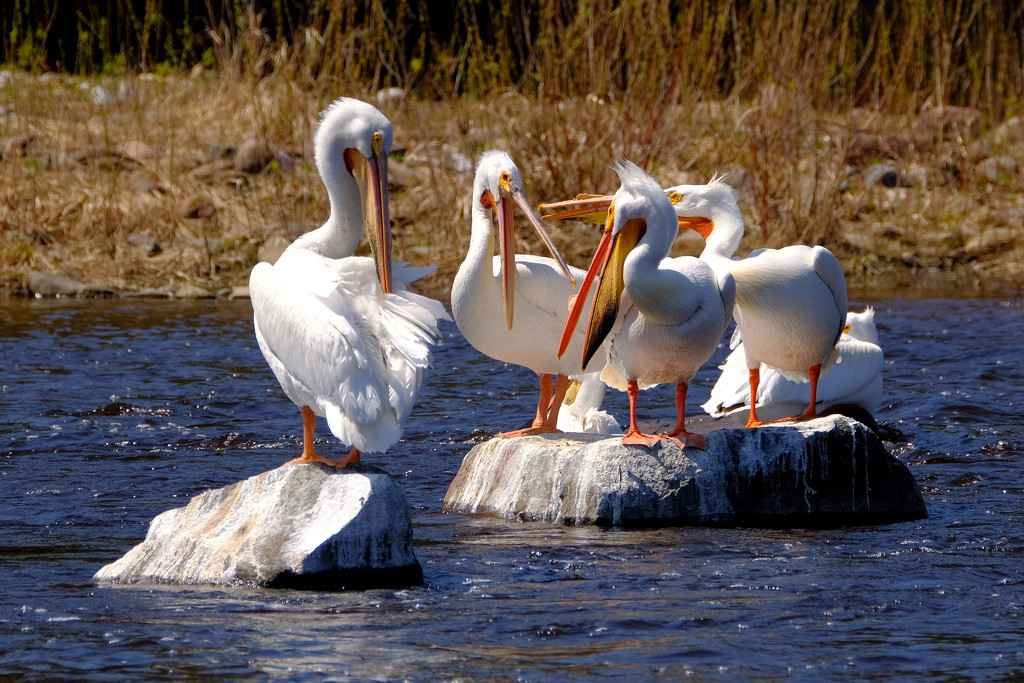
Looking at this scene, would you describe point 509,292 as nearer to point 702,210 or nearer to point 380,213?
point 380,213

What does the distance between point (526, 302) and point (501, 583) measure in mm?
1584

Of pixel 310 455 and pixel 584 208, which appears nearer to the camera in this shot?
pixel 310 455

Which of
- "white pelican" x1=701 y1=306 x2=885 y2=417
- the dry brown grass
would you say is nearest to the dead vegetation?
the dry brown grass

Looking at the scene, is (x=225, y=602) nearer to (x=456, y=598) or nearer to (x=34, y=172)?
(x=456, y=598)

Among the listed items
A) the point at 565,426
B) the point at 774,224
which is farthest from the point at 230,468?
the point at 774,224

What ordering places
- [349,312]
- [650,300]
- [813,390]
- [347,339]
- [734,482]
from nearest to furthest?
1. [347,339]
2. [349,312]
3. [650,300]
4. [734,482]
5. [813,390]

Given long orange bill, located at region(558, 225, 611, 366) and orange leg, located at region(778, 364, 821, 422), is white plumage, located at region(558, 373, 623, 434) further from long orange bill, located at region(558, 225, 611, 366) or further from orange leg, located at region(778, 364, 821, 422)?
long orange bill, located at region(558, 225, 611, 366)

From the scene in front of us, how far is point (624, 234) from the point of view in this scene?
15.8 feet

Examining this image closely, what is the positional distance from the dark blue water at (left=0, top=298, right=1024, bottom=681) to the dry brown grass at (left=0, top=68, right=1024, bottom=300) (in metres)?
4.19

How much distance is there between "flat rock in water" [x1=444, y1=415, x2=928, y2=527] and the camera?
4.70 m

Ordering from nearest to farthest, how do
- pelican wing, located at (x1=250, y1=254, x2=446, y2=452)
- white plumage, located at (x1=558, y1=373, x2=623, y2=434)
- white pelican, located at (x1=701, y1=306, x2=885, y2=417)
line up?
pelican wing, located at (x1=250, y1=254, x2=446, y2=452) → white plumage, located at (x1=558, y1=373, x2=623, y2=434) → white pelican, located at (x1=701, y1=306, x2=885, y2=417)

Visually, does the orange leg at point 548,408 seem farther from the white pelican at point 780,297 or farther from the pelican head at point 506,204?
the white pelican at point 780,297

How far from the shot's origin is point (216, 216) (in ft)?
40.3

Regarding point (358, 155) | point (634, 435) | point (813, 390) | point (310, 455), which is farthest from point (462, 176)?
point (310, 455)
